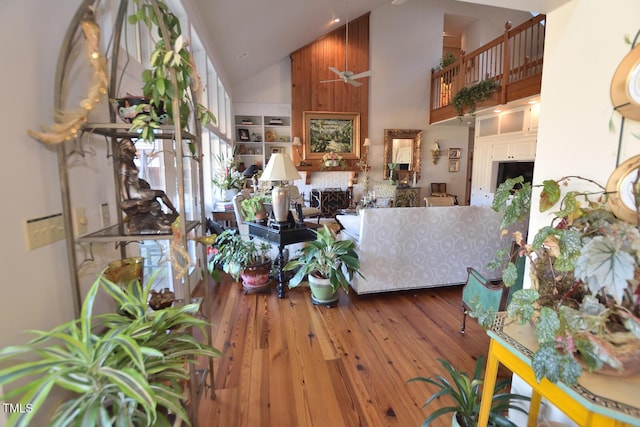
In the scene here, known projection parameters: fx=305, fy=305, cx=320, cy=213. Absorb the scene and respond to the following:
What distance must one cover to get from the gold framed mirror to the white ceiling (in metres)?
2.88

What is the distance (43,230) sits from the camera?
1073 mm

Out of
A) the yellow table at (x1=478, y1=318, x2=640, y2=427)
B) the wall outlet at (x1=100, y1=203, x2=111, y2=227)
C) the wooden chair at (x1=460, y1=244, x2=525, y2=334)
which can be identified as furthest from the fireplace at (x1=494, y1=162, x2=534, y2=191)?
the wall outlet at (x1=100, y1=203, x2=111, y2=227)

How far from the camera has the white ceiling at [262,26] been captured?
145 inches

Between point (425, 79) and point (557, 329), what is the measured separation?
8.12m

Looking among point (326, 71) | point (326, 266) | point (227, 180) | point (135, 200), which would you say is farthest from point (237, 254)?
point (326, 71)

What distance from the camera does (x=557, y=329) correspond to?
851mm

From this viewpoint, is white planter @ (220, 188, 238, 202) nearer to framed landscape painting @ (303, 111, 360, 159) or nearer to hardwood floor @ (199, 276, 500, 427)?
hardwood floor @ (199, 276, 500, 427)

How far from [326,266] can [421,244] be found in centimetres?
99

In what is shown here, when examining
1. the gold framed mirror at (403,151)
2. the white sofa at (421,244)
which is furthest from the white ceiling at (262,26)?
the gold framed mirror at (403,151)

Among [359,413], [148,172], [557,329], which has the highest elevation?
[148,172]

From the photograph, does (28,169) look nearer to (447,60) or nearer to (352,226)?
(352,226)

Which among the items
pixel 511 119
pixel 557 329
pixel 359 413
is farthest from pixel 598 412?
pixel 511 119

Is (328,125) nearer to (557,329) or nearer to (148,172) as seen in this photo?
(148,172)

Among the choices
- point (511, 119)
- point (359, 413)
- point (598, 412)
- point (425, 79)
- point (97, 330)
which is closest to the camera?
point (598, 412)
